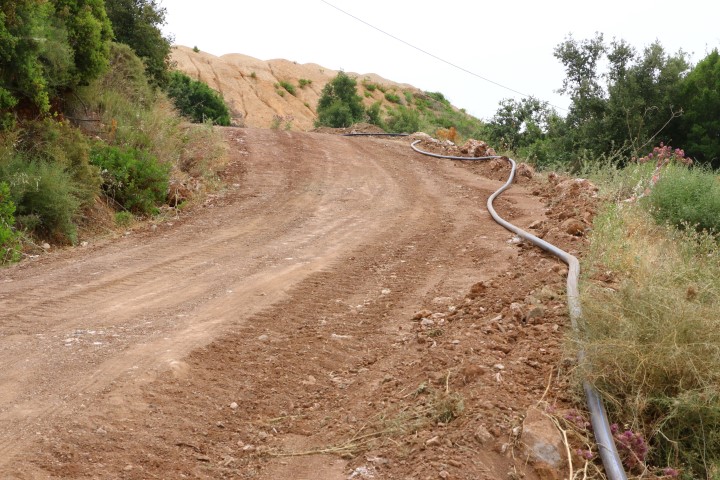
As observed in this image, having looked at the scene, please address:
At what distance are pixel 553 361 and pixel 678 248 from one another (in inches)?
147

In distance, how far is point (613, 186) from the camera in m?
11.6

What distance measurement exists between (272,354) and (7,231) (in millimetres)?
5389

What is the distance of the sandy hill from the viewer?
54.4 m

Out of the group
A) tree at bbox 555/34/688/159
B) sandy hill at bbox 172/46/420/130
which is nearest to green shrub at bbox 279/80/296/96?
sandy hill at bbox 172/46/420/130

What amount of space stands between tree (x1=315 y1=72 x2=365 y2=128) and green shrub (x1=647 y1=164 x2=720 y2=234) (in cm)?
2464

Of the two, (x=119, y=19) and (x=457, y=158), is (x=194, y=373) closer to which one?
(x=457, y=158)

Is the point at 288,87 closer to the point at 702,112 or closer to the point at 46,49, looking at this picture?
the point at 702,112

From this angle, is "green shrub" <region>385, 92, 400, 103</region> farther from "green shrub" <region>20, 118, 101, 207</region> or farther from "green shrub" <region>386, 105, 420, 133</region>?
"green shrub" <region>20, 118, 101, 207</region>

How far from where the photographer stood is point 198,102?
33.4 metres

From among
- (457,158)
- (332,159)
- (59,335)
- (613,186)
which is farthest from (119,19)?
(59,335)

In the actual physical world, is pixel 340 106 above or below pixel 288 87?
below

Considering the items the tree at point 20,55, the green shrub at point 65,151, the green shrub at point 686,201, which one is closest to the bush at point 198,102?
the green shrub at point 65,151

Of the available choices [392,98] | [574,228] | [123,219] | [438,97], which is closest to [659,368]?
[574,228]

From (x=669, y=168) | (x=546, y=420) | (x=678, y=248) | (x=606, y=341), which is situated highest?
(x=669, y=168)
